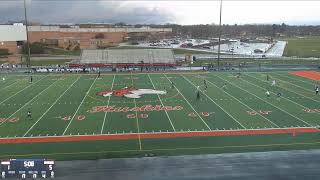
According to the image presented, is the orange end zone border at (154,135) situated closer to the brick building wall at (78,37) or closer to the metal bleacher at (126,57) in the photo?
the metal bleacher at (126,57)

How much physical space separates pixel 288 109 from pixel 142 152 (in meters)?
13.3

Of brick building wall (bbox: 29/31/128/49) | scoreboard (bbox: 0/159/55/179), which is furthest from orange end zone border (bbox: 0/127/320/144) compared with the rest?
brick building wall (bbox: 29/31/128/49)

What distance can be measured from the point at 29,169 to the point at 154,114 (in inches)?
462

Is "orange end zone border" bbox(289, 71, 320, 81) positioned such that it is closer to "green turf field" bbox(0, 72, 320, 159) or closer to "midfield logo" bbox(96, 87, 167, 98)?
"green turf field" bbox(0, 72, 320, 159)

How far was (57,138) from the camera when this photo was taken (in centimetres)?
2158

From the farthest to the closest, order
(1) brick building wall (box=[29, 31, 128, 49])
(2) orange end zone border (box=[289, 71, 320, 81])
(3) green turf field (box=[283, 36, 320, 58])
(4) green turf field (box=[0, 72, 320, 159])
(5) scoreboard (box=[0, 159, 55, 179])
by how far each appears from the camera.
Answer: (1) brick building wall (box=[29, 31, 128, 49]) < (3) green turf field (box=[283, 36, 320, 58]) < (2) orange end zone border (box=[289, 71, 320, 81]) < (4) green turf field (box=[0, 72, 320, 159]) < (5) scoreboard (box=[0, 159, 55, 179])

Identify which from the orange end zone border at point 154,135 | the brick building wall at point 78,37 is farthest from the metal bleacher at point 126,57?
the orange end zone border at point 154,135

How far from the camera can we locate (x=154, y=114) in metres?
26.8

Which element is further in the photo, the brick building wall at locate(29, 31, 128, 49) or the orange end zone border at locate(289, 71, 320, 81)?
the brick building wall at locate(29, 31, 128, 49)

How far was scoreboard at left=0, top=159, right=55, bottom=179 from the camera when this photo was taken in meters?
16.2

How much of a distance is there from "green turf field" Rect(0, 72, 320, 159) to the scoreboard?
2.50m

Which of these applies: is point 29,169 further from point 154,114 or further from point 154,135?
point 154,114

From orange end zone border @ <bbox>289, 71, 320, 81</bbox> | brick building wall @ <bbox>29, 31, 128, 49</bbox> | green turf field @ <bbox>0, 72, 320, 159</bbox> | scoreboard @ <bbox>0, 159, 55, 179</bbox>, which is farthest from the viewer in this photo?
brick building wall @ <bbox>29, 31, 128, 49</bbox>

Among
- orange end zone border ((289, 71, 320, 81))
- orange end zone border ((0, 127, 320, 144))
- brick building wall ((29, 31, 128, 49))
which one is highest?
brick building wall ((29, 31, 128, 49))
